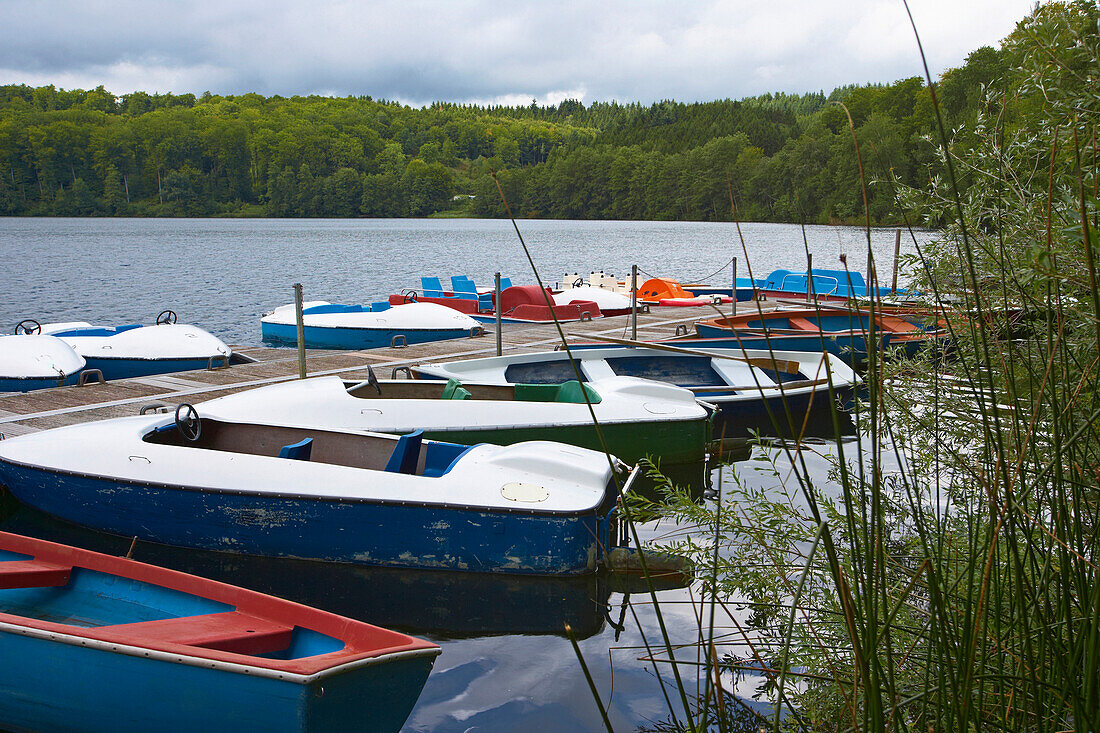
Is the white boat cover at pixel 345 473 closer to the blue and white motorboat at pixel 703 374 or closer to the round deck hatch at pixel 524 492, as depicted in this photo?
the round deck hatch at pixel 524 492

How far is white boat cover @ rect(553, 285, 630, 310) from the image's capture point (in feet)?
70.9

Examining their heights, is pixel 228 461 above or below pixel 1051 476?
below

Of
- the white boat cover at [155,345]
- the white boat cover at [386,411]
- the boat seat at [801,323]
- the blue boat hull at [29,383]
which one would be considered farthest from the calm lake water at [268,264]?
the white boat cover at [386,411]

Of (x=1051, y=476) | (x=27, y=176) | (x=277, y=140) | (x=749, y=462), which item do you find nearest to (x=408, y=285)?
(x=749, y=462)

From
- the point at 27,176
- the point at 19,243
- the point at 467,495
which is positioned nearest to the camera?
the point at 467,495

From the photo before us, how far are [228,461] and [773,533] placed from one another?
14.6ft

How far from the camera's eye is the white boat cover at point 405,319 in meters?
18.3

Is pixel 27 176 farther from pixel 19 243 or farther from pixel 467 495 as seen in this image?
pixel 467 495

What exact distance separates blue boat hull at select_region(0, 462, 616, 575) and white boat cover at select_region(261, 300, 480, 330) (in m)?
11.6

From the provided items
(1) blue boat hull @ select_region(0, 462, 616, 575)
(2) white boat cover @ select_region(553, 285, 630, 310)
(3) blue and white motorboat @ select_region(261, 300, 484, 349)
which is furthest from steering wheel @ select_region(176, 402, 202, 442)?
(2) white boat cover @ select_region(553, 285, 630, 310)

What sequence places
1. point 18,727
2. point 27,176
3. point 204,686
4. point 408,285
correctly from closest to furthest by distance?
point 204,686 → point 18,727 → point 408,285 → point 27,176

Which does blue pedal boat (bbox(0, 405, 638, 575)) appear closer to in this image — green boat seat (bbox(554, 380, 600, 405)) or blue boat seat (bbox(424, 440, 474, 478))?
blue boat seat (bbox(424, 440, 474, 478))

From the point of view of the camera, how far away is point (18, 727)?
13.2 ft

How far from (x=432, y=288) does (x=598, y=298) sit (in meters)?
7.00
